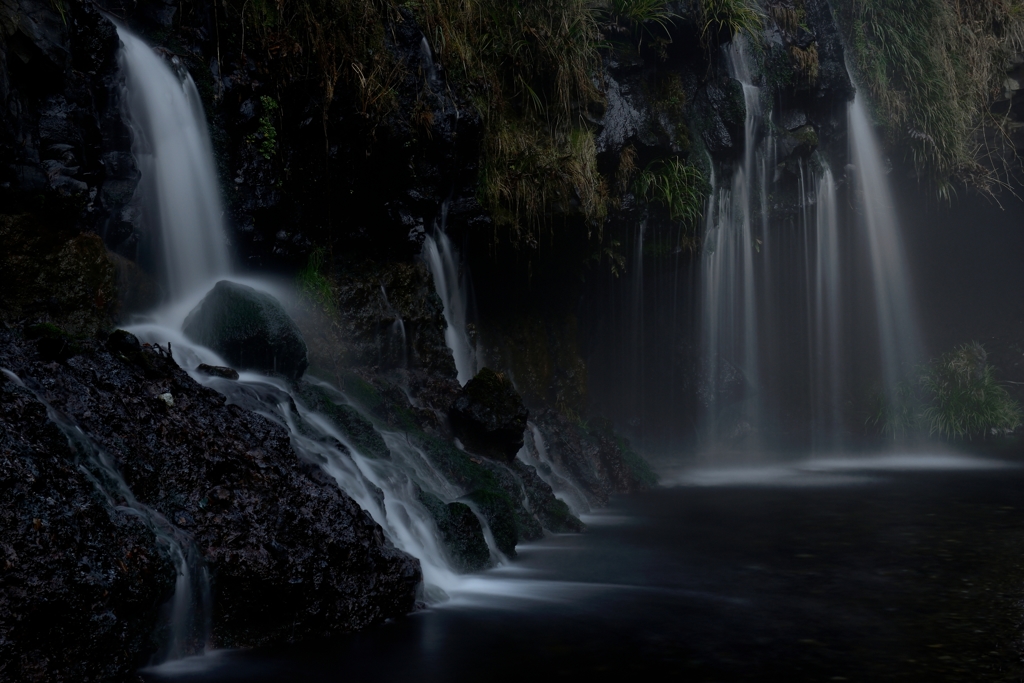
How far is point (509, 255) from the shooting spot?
1002 centimetres

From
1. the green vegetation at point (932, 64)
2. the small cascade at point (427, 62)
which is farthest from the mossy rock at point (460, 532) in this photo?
the green vegetation at point (932, 64)

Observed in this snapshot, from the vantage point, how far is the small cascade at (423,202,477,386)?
29.3 ft

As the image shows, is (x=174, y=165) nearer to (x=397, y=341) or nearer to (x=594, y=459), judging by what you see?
(x=397, y=341)

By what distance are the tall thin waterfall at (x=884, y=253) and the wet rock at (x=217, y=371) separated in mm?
11758

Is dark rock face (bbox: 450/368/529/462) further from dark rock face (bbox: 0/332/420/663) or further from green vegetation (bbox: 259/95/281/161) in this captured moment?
dark rock face (bbox: 0/332/420/663)

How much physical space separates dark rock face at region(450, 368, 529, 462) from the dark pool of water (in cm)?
110

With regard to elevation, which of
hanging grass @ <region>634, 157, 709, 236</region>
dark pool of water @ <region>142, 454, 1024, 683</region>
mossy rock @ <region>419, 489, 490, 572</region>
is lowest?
dark pool of water @ <region>142, 454, 1024, 683</region>

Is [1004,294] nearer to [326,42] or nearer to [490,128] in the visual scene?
[490,128]

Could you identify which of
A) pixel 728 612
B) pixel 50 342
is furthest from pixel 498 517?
pixel 50 342

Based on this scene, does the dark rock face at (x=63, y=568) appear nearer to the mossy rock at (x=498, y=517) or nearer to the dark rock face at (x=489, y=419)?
A: the mossy rock at (x=498, y=517)

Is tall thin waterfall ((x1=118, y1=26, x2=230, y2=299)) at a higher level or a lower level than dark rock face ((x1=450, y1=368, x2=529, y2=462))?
higher

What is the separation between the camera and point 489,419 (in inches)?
302

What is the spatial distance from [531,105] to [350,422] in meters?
4.90

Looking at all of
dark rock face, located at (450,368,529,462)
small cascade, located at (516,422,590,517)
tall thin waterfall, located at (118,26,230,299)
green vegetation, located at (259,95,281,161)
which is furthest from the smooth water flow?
tall thin waterfall, located at (118,26,230,299)
